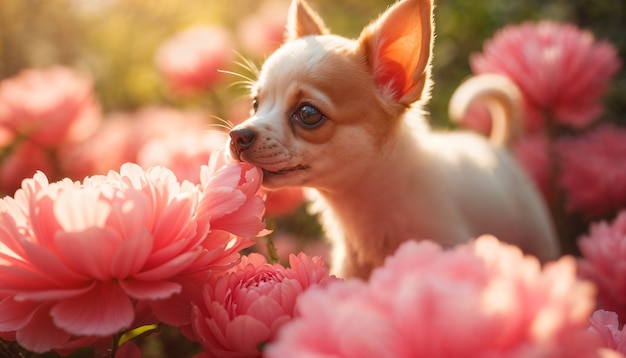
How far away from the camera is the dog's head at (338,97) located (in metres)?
0.78

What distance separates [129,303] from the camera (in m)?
0.39

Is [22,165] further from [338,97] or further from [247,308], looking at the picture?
[247,308]

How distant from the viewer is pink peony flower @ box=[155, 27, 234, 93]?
1375 millimetres

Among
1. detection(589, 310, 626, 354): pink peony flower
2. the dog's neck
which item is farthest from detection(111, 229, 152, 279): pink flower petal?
the dog's neck

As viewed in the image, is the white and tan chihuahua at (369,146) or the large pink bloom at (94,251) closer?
the large pink bloom at (94,251)

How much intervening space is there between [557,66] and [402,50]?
1.12 feet

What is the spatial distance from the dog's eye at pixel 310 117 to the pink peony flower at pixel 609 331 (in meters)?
0.45

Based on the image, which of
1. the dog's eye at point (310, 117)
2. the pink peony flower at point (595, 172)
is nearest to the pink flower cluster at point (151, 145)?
the dog's eye at point (310, 117)

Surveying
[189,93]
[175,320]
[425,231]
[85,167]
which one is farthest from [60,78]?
[175,320]

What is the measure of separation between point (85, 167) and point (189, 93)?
1.29ft

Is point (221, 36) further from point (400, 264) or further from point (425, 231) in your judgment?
point (400, 264)

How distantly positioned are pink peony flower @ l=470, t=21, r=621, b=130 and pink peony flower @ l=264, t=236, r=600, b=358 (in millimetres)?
808

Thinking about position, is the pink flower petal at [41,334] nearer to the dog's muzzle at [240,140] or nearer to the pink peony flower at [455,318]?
the pink peony flower at [455,318]

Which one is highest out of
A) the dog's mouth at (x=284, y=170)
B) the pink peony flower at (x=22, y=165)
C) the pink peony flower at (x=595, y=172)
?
the pink peony flower at (x=595, y=172)
